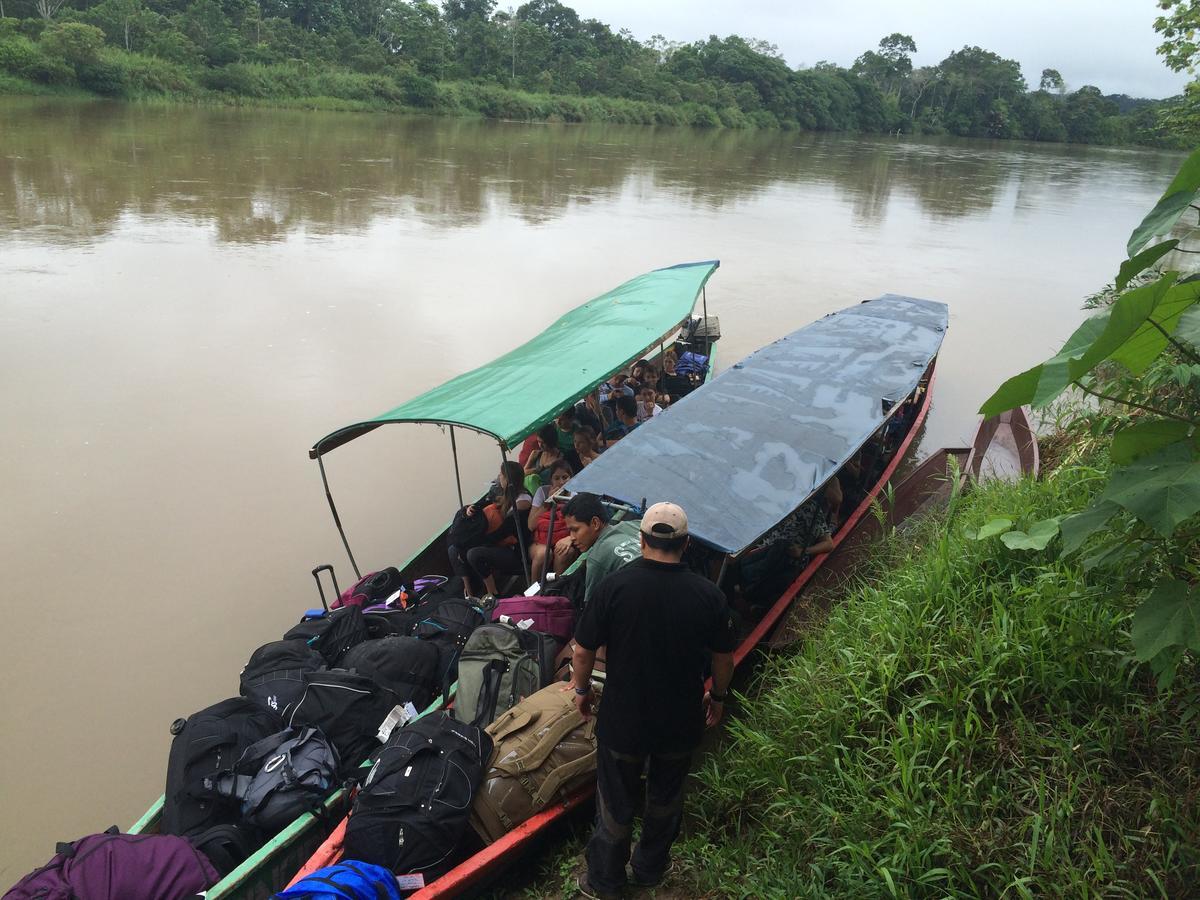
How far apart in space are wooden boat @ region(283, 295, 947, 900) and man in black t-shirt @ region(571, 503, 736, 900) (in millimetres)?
463

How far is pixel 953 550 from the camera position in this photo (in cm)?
373

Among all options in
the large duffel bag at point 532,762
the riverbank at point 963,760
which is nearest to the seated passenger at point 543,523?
the large duffel bag at point 532,762

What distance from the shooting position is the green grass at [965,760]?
7.71 ft

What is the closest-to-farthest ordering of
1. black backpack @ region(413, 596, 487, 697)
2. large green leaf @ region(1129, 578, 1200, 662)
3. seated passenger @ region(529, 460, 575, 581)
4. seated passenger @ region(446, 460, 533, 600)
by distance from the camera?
large green leaf @ region(1129, 578, 1200, 662) → black backpack @ region(413, 596, 487, 697) → seated passenger @ region(529, 460, 575, 581) → seated passenger @ region(446, 460, 533, 600)

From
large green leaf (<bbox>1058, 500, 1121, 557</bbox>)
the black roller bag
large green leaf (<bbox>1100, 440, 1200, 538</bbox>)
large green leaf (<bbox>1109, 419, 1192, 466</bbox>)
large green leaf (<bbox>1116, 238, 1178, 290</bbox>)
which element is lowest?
the black roller bag

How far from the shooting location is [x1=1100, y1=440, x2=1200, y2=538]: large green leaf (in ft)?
5.28

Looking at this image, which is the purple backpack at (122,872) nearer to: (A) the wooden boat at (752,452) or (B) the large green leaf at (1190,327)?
(A) the wooden boat at (752,452)

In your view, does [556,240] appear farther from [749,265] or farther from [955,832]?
[955,832]

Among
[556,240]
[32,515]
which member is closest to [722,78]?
[556,240]

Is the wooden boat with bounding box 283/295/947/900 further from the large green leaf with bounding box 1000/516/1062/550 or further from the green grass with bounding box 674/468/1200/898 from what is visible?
the large green leaf with bounding box 1000/516/1062/550

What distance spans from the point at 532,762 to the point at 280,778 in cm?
108

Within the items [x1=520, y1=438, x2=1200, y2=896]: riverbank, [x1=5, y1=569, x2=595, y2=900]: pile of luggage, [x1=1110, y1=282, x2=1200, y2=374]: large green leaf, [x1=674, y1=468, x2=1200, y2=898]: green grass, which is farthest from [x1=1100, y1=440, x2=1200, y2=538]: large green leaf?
[x1=5, y1=569, x2=595, y2=900]: pile of luggage

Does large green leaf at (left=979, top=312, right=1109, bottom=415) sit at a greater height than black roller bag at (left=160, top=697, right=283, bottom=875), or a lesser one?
greater

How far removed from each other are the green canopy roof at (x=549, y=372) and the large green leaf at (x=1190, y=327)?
10.6ft
